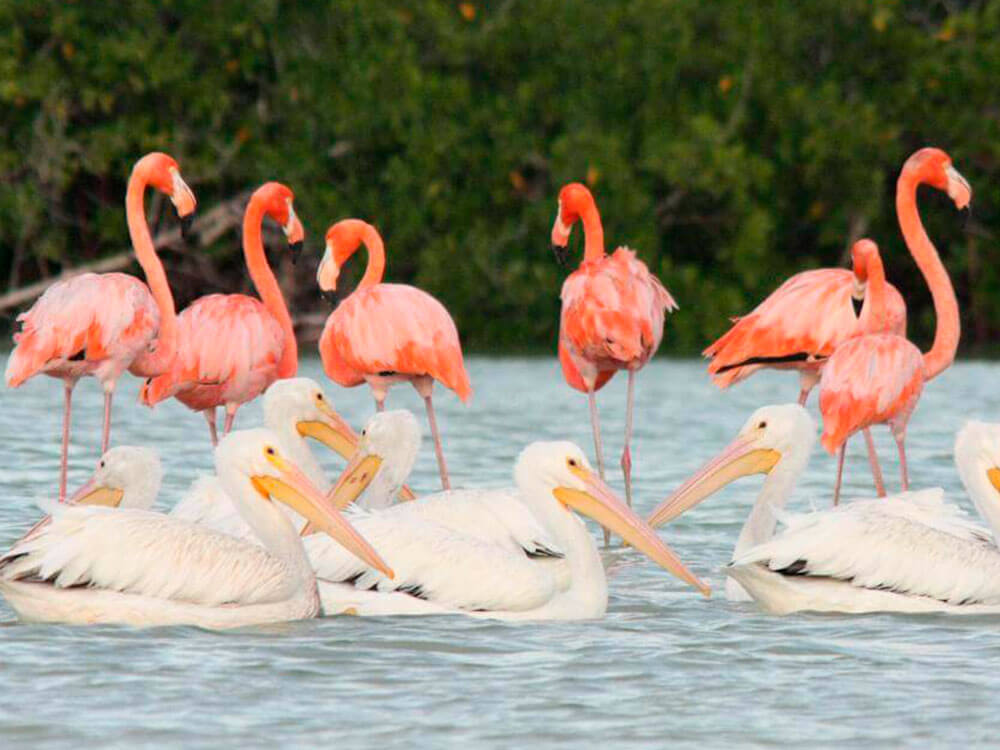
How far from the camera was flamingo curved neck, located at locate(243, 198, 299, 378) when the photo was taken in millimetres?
10836

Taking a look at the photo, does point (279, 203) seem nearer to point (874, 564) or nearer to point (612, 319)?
point (612, 319)

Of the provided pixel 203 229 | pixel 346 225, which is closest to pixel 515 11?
pixel 203 229

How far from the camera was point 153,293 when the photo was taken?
35.2ft

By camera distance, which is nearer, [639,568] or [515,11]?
[639,568]

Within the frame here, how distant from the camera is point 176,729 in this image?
577cm

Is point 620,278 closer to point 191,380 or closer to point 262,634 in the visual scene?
point 191,380

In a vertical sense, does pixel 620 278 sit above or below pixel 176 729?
above

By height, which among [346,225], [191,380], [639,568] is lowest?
[639,568]

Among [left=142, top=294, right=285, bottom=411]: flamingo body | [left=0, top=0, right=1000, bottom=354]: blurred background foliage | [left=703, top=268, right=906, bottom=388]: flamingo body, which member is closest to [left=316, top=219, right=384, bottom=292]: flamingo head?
[left=142, top=294, right=285, bottom=411]: flamingo body

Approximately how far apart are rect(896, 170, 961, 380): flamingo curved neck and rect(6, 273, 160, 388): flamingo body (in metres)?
3.57

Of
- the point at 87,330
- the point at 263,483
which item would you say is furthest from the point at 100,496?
the point at 87,330

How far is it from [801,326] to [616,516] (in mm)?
3247

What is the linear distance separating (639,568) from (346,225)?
3.04 meters

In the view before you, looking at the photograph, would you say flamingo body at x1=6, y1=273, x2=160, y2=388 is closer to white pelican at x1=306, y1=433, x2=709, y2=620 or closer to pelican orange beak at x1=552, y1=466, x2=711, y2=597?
white pelican at x1=306, y1=433, x2=709, y2=620
